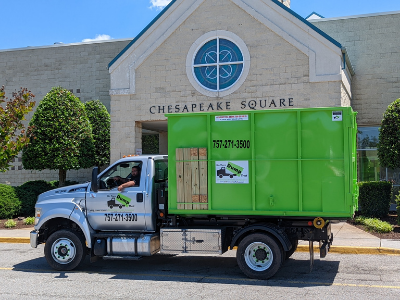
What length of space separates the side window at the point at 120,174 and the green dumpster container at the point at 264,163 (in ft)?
2.59

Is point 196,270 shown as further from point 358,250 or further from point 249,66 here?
point 249,66

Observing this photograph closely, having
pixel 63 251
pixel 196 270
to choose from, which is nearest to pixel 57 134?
pixel 63 251

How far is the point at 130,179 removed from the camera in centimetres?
909

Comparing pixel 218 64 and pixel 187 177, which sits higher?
pixel 218 64

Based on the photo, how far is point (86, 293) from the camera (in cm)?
736

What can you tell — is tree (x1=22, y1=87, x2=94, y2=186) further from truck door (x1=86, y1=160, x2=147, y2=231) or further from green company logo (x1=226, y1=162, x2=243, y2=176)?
green company logo (x1=226, y1=162, x2=243, y2=176)

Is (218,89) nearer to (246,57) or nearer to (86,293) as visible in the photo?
(246,57)

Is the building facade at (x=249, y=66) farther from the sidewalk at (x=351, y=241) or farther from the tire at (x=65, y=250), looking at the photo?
the tire at (x=65, y=250)

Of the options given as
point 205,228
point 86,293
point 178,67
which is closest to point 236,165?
point 205,228

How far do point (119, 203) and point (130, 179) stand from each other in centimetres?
53

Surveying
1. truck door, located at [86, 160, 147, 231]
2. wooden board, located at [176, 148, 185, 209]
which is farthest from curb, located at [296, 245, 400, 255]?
truck door, located at [86, 160, 147, 231]

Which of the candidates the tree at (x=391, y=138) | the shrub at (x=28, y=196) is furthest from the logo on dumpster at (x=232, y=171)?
the shrub at (x=28, y=196)

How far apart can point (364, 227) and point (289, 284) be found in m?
6.75

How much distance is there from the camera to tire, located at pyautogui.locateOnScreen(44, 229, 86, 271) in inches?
354
